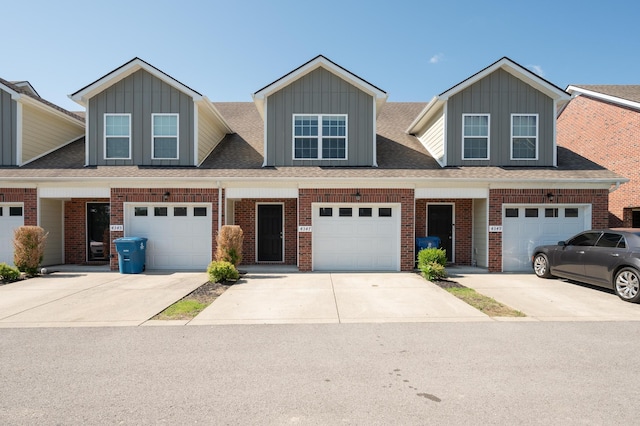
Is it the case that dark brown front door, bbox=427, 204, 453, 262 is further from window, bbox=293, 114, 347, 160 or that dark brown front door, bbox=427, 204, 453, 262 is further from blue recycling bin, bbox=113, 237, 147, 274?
blue recycling bin, bbox=113, 237, 147, 274

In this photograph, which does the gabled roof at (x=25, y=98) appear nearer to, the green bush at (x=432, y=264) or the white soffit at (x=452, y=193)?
the white soffit at (x=452, y=193)

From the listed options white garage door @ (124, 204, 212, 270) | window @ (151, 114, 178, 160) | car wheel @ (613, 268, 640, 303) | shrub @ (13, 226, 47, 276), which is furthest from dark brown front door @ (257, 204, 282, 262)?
car wheel @ (613, 268, 640, 303)

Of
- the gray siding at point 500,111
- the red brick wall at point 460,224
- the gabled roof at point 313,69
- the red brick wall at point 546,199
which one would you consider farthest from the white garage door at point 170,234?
the red brick wall at point 546,199

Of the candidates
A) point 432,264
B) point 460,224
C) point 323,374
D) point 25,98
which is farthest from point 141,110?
point 460,224

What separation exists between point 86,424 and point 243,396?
1.44 meters

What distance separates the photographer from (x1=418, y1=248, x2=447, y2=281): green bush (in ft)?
31.9

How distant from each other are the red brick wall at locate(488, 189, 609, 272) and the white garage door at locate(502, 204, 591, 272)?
0.88 feet

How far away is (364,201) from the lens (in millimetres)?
11312

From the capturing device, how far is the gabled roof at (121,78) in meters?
11.9

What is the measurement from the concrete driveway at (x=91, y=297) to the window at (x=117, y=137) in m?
4.27

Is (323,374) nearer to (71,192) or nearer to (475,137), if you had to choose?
(475,137)

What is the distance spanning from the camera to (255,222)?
12.9 m

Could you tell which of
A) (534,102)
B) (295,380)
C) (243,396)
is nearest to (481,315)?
(295,380)

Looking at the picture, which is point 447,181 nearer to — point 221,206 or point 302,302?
point 302,302
